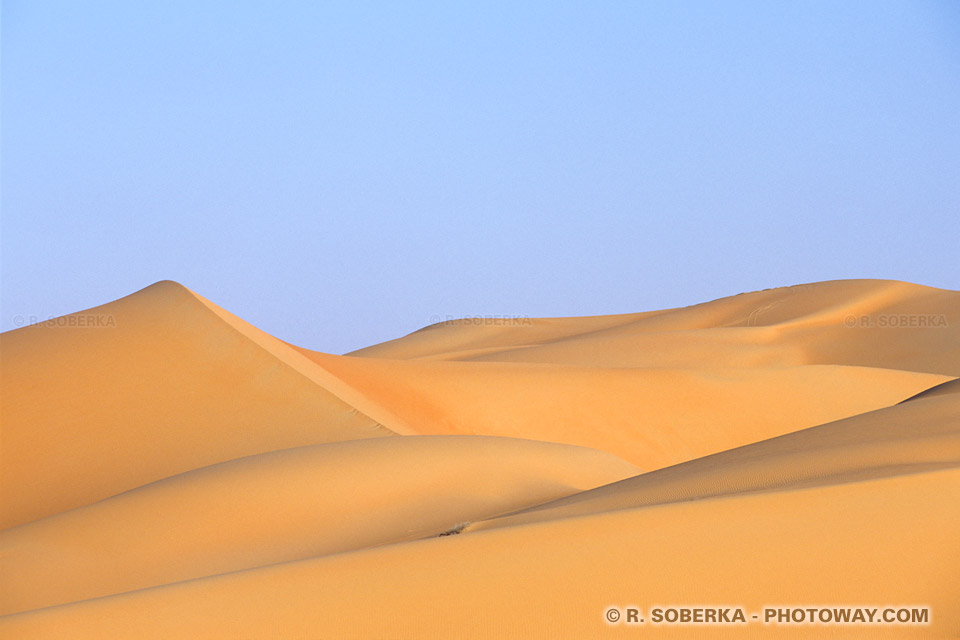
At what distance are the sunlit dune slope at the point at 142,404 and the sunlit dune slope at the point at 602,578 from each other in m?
6.99

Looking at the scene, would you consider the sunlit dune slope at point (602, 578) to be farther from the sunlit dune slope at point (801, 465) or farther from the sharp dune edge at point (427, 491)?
the sunlit dune slope at point (801, 465)

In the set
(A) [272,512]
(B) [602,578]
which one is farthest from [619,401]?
(B) [602,578]

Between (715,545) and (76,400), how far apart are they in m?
9.75

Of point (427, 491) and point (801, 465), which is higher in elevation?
point (427, 491)

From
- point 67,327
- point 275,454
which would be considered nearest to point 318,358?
point 67,327

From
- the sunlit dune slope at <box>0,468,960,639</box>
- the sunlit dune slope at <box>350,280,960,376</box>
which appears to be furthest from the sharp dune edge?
the sunlit dune slope at <box>350,280,960,376</box>

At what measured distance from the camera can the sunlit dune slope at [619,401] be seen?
1505cm

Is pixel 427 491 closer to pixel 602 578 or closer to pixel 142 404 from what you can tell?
pixel 602 578

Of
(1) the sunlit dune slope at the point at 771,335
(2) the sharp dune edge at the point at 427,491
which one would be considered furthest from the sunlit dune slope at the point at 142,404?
(1) the sunlit dune slope at the point at 771,335

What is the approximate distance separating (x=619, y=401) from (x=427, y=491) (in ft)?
30.1

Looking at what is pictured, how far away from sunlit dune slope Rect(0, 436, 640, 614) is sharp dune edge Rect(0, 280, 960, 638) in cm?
3

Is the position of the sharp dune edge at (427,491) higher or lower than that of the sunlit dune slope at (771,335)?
lower

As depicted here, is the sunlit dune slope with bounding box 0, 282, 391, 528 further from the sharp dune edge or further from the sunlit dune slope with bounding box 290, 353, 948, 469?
the sunlit dune slope with bounding box 290, 353, 948, 469

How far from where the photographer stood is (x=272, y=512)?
23.7 feet
